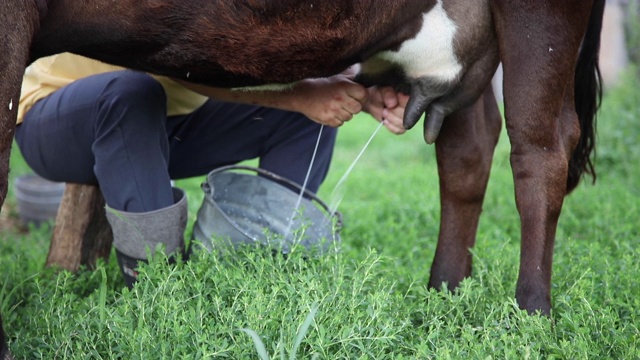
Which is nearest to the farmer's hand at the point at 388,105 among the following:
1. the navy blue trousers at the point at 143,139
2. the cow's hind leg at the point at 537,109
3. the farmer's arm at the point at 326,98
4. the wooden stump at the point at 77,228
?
the farmer's arm at the point at 326,98

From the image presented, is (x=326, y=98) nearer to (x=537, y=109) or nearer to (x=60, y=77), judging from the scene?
(x=537, y=109)

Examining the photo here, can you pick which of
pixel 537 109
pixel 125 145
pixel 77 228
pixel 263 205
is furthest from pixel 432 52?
pixel 77 228

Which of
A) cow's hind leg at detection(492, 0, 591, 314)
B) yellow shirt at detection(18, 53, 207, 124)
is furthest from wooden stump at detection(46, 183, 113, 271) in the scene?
cow's hind leg at detection(492, 0, 591, 314)

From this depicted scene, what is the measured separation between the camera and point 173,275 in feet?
8.47

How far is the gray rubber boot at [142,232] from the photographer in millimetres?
2879

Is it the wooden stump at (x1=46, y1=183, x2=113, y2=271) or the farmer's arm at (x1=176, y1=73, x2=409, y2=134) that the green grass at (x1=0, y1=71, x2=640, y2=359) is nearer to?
the wooden stump at (x1=46, y1=183, x2=113, y2=271)

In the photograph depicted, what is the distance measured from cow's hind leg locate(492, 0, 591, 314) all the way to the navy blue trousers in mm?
1014

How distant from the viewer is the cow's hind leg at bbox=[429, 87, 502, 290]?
3.11 m

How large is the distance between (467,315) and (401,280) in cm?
43

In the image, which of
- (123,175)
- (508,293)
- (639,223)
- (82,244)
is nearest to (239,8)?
(123,175)

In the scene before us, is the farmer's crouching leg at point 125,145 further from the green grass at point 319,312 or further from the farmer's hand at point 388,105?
the farmer's hand at point 388,105

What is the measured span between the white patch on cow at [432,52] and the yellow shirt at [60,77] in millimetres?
853

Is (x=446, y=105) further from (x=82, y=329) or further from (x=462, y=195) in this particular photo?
(x=82, y=329)

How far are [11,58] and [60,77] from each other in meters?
1.13
